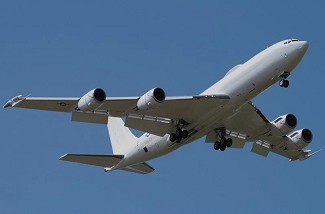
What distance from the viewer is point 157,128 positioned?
54.8 meters

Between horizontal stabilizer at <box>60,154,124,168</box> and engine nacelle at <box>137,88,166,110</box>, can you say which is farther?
horizontal stabilizer at <box>60,154,124,168</box>

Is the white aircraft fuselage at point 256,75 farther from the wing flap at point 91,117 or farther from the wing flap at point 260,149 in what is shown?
the wing flap at point 260,149

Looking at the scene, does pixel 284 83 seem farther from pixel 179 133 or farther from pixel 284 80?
pixel 179 133

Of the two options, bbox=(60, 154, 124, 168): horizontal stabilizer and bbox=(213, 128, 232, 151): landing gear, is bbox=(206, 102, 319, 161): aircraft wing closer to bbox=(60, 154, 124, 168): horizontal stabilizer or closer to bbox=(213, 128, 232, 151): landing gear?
bbox=(213, 128, 232, 151): landing gear

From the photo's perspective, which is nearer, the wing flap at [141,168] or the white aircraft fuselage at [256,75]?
the white aircraft fuselage at [256,75]

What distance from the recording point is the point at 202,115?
5297 centimetres

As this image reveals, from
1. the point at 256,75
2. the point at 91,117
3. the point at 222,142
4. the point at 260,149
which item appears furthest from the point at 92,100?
the point at 260,149

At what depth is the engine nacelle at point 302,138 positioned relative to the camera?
59.5 metres

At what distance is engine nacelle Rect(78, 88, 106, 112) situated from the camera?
161 feet

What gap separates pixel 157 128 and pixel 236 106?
6.03 meters

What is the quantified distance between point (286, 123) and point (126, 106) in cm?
1192

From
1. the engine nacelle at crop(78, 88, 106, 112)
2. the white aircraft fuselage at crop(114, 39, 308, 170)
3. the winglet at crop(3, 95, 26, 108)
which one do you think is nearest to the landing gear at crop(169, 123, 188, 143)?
the white aircraft fuselage at crop(114, 39, 308, 170)

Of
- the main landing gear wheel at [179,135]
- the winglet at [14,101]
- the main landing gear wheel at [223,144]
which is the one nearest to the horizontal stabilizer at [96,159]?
the main landing gear wheel at [179,135]

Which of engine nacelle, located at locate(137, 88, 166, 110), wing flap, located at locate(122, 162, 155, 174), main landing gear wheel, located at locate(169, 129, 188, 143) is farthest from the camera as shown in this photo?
wing flap, located at locate(122, 162, 155, 174)
